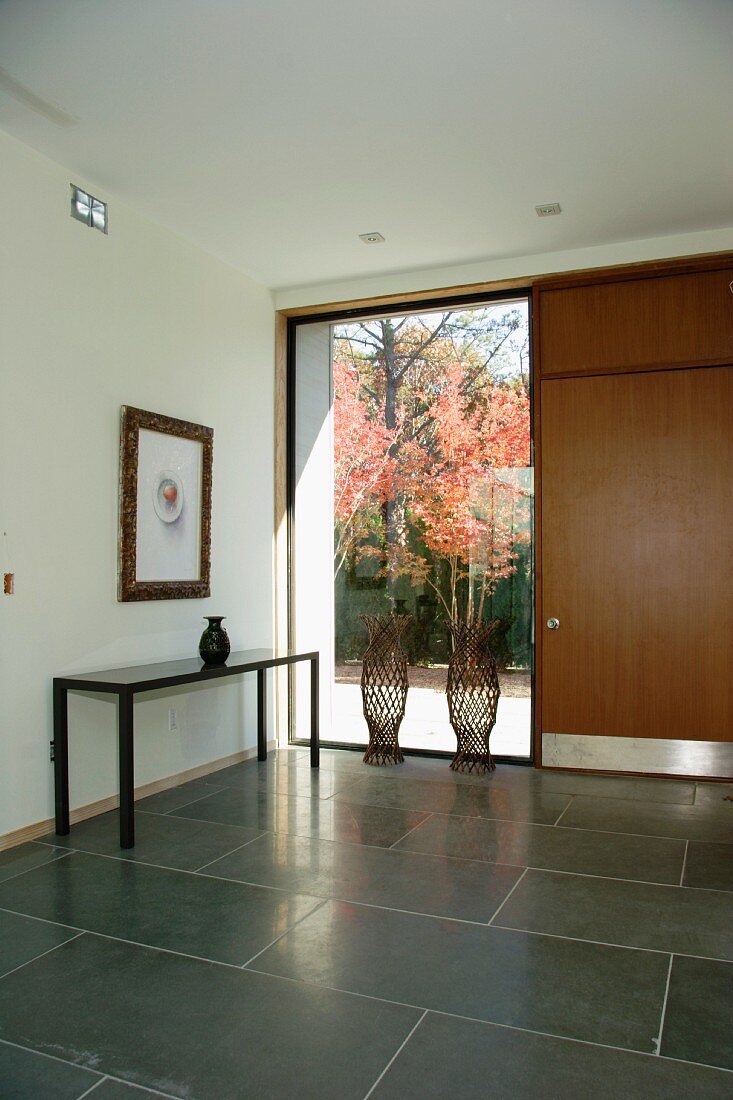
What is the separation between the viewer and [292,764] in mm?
5016

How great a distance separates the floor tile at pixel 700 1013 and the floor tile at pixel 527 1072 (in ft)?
0.20

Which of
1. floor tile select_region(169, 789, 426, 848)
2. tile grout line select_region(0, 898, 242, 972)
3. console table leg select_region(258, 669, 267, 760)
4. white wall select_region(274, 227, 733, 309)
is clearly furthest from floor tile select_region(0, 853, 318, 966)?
white wall select_region(274, 227, 733, 309)

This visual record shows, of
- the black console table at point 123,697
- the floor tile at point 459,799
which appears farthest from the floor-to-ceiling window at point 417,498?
the black console table at point 123,697

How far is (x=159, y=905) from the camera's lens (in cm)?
290

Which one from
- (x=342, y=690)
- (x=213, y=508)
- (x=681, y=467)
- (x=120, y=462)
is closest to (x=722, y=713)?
(x=681, y=467)

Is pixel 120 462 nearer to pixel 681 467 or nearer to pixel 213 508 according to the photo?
pixel 213 508

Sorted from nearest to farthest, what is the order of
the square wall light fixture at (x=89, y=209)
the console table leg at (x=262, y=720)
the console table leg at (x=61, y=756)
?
the console table leg at (x=61, y=756), the square wall light fixture at (x=89, y=209), the console table leg at (x=262, y=720)

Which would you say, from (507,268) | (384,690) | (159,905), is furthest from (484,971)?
(507,268)

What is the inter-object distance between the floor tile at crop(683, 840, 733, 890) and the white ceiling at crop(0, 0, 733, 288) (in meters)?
2.93

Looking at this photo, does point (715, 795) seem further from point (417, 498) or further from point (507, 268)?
point (507, 268)

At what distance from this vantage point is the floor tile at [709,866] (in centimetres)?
309

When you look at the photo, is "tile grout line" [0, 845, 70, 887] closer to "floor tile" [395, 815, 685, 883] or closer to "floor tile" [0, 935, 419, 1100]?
"floor tile" [0, 935, 419, 1100]

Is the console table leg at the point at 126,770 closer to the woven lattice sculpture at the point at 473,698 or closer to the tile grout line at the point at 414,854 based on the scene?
the tile grout line at the point at 414,854

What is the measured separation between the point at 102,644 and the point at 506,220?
294cm
